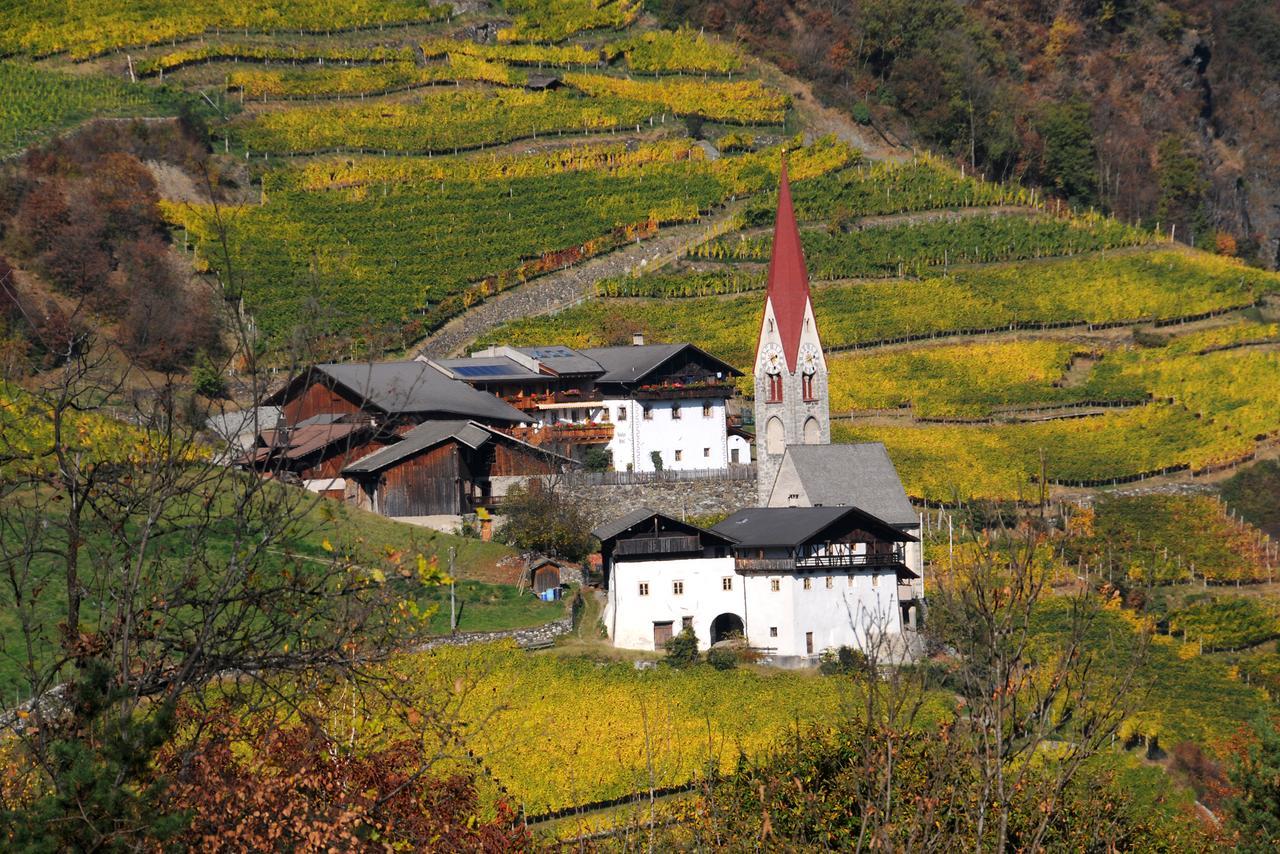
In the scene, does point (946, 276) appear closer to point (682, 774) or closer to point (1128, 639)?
point (1128, 639)

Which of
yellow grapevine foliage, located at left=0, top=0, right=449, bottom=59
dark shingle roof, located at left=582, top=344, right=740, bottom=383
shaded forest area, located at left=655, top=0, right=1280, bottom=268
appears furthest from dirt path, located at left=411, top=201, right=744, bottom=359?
yellow grapevine foliage, located at left=0, top=0, right=449, bottom=59

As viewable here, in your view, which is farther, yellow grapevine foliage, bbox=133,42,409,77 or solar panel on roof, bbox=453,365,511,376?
yellow grapevine foliage, bbox=133,42,409,77

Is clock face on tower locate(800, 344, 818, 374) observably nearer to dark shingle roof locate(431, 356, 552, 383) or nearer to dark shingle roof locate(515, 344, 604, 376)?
dark shingle roof locate(515, 344, 604, 376)

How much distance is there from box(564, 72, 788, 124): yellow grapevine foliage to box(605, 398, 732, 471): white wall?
1348 inches

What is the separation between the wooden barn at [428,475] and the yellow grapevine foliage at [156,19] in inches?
1780

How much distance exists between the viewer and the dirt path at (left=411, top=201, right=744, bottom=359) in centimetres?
7188

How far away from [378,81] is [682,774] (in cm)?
5983

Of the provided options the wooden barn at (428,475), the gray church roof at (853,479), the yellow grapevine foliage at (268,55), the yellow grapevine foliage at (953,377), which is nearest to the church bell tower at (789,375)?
the gray church roof at (853,479)

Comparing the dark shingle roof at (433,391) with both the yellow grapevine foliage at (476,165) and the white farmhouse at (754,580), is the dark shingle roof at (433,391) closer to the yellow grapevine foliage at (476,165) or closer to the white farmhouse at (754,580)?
the white farmhouse at (754,580)

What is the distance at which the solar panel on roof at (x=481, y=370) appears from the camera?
199 feet

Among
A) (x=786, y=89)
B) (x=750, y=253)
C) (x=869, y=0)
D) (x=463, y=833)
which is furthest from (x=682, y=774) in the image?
(x=869, y=0)

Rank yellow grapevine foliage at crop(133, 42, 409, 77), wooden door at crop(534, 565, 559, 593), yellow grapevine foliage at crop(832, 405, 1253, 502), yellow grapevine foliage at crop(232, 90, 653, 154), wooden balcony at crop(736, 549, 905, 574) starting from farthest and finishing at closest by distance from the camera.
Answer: yellow grapevine foliage at crop(133, 42, 409, 77) < yellow grapevine foliage at crop(232, 90, 653, 154) < yellow grapevine foliage at crop(832, 405, 1253, 502) < wooden door at crop(534, 565, 559, 593) < wooden balcony at crop(736, 549, 905, 574)

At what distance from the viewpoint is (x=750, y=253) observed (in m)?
79.1

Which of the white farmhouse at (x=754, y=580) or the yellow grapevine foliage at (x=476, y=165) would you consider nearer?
the white farmhouse at (x=754, y=580)
